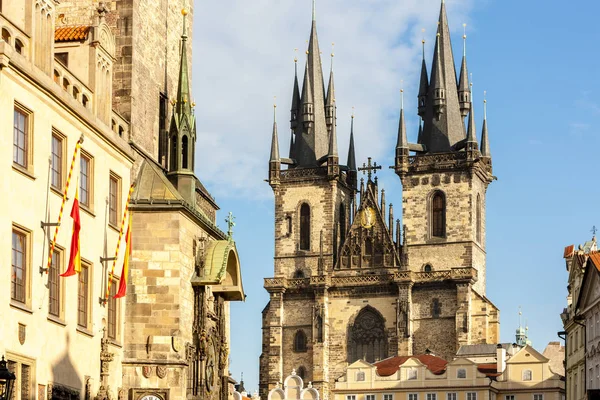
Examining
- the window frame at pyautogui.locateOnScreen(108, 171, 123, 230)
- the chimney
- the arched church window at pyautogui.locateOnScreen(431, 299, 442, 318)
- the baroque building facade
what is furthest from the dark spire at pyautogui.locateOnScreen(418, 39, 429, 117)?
the window frame at pyautogui.locateOnScreen(108, 171, 123, 230)

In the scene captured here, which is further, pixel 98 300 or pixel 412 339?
pixel 412 339

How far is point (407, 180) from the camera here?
323 ft

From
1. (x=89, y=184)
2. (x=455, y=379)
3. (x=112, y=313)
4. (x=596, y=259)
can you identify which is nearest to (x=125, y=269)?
(x=112, y=313)

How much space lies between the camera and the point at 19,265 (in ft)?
74.1

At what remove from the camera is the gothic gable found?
98688 millimetres

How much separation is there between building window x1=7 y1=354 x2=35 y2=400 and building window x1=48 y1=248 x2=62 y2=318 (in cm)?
134

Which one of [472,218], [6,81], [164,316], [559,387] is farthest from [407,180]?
[6,81]

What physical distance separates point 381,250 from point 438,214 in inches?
189

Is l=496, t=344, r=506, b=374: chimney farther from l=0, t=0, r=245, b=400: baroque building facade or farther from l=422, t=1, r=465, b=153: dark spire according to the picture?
l=0, t=0, r=245, b=400: baroque building facade

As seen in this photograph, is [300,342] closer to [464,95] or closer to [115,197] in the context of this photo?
[464,95]

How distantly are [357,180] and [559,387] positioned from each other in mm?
28013

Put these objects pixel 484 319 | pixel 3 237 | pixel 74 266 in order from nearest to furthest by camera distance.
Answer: pixel 3 237, pixel 74 266, pixel 484 319

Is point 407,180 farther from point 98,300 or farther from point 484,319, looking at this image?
point 98,300

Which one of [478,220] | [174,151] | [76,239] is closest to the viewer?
[76,239]
